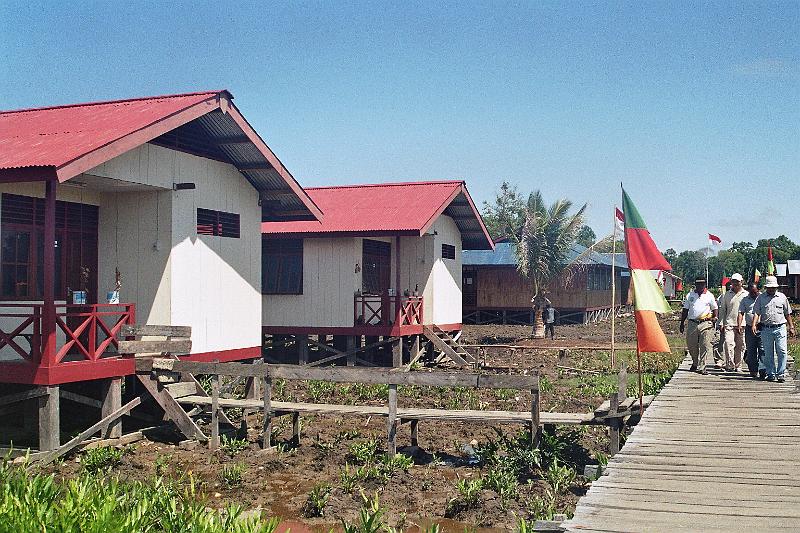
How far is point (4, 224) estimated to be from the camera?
13016 millimetres

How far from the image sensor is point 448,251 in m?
26.2

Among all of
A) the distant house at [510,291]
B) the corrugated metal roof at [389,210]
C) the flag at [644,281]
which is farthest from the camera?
the distant house at [510,291]

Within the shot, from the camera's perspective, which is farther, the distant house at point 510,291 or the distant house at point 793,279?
the distant house at point 793,279

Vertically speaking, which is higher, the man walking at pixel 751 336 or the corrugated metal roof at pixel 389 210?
the corrugated metal roof at pixel 389 210

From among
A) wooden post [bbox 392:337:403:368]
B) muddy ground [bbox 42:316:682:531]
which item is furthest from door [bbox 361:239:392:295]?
muddy ground [bbox 42:316:682:531]

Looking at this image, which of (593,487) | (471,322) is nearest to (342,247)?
(593,487)

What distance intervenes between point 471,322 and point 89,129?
28912mm

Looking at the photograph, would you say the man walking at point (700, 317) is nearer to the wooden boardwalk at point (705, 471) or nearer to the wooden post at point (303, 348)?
the wooden boardwalk at point (705, 471)

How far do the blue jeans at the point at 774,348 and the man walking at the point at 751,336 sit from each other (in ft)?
0.52

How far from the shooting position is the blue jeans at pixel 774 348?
12.4 metres

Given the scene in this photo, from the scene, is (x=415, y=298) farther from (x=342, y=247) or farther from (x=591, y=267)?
(x=591, y=267)

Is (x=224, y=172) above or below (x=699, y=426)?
above

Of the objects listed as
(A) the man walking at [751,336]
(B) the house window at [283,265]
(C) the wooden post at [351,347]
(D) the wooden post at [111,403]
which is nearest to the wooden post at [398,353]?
(C) the wooden post at [351,347]

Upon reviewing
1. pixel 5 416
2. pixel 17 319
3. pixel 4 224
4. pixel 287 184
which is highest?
pixel 287 184
